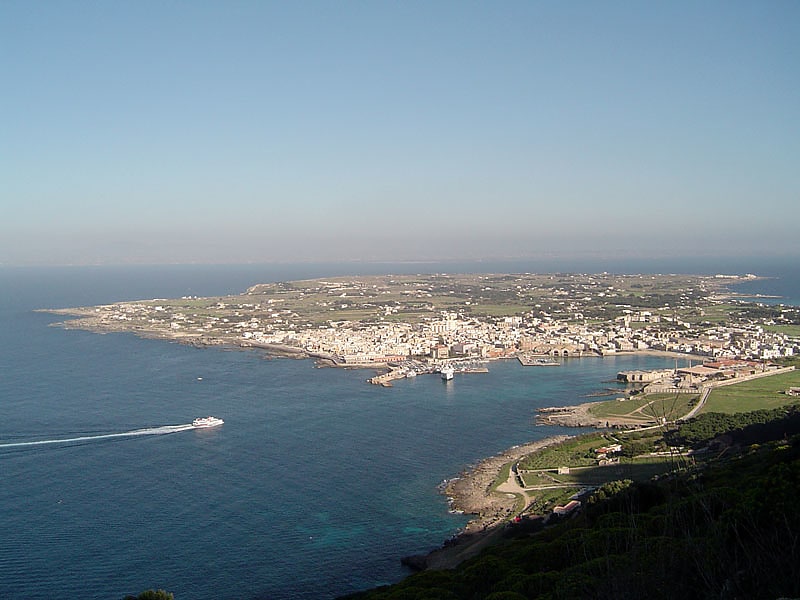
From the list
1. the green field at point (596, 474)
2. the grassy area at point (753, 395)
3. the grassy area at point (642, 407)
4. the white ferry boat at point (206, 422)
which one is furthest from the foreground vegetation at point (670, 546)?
the white ferry boat at point (206, 422)

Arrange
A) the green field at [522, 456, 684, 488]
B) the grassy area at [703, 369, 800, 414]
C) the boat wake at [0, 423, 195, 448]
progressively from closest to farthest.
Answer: the green field at [522, 456, 684, 488]
the boat wake at [0, 423, 195, 448]
the grassy area at [703, 369, 800, 414]

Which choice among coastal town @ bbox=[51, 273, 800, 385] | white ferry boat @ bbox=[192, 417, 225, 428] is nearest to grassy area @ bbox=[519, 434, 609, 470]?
white ferry boat @ bbox=[192, 417, 225, 428]

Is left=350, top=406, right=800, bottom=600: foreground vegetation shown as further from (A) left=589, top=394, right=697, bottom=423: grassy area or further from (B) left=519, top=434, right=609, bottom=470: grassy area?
(A) left=589, top=394, right=697, bottom=423: grassy area

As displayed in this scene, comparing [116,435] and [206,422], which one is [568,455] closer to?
[206,422]

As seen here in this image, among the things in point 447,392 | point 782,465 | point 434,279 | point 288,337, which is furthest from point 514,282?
point 782,465

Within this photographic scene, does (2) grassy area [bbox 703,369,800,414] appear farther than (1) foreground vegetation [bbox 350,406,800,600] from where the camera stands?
Yes
